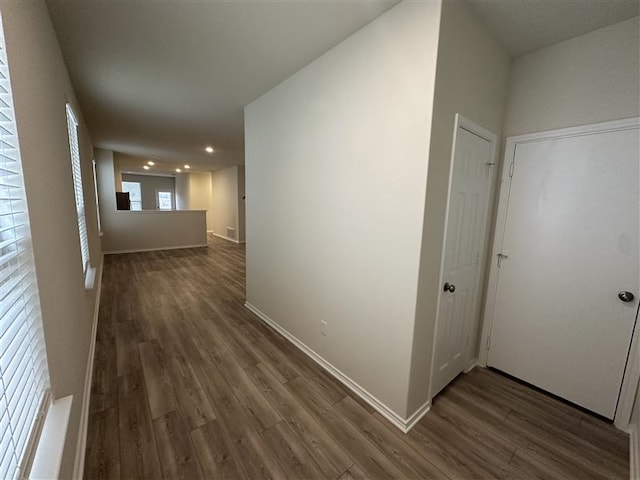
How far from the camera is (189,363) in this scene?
2346 mm

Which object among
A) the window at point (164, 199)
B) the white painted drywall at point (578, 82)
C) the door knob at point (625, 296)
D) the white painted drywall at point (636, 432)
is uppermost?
the white painted drywall at point (578, 82)

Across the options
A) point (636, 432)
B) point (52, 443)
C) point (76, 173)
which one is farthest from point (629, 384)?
point (76, 173)

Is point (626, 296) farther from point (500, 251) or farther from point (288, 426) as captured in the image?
point (288, 426)

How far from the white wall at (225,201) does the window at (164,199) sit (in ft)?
12.2

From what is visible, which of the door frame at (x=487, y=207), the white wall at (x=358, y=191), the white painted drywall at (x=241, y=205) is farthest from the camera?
the white painted drywall at (x=241, y=205)

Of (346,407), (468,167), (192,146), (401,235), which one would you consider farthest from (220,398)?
(192,146)

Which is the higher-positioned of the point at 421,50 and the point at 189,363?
the point at 421,50

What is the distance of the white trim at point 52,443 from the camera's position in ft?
2.79

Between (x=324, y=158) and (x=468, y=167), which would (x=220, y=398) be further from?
(x=468, y=167)

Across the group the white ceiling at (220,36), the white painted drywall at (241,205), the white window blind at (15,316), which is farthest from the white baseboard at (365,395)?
the white painted drywall at (241,205)

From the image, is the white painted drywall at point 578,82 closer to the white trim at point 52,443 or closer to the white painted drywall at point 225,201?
the white trim at point 52,443

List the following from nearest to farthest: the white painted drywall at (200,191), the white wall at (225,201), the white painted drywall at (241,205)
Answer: the white painted drywall at (241,205) < the white wall at (225,201) < the white painted drywall at (200,191)

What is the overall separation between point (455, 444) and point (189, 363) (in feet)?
7.02

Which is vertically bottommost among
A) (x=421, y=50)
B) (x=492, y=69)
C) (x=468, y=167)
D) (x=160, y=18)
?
(x=468, y=167)
